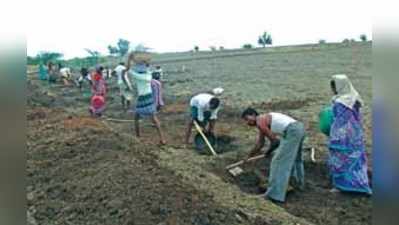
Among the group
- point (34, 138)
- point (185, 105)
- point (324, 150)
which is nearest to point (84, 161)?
point (34, 138)

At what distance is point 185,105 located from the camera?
3332 millimetres

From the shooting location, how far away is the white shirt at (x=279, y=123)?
7.61 feet

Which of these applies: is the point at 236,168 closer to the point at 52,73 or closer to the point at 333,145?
the point at 333,145

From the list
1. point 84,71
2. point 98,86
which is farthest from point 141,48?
point 98,86

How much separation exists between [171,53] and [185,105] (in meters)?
0.86

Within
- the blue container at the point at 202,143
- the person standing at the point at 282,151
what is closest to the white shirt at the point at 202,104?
the blue container at the point at 202,143

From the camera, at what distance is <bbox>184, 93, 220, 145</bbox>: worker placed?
2996 mm

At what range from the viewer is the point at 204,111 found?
3.00m

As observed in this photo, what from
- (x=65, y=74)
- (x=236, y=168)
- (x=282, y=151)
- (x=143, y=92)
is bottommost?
(x=236, y=168)

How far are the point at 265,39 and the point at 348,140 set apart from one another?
0.57 metres

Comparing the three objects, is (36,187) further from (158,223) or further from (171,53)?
(171,53)

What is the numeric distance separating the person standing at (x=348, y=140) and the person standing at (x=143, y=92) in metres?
1.01

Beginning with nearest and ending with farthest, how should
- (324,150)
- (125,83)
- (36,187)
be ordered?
(36,187)
(324,150)
(125,83)

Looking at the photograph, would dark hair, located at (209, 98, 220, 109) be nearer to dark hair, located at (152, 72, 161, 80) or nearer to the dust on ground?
the dust on ground
